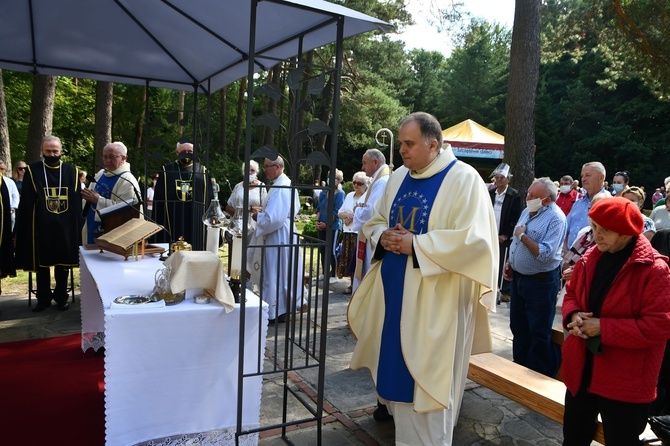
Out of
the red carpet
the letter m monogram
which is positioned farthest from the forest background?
the letter m monogram

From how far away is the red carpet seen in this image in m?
3.33

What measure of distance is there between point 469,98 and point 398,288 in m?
40.3

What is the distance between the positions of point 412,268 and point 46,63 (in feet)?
15.5

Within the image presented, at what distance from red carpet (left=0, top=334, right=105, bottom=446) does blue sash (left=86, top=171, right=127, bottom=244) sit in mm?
1642

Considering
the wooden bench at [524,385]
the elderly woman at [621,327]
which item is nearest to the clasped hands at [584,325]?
the elderly woman at [621,327]

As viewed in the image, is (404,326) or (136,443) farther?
(404,326)

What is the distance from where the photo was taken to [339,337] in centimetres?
585

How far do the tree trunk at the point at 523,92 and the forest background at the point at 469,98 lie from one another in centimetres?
21

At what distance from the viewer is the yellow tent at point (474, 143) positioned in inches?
669

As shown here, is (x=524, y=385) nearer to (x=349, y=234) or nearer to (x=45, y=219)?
(x=349, y=234)

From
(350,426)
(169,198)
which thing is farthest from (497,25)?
(350,426)

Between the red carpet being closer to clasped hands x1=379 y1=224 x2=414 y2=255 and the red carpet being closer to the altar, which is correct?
the altar

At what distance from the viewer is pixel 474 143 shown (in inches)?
674

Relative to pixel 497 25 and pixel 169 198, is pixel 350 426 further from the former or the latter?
pixel 497 25
